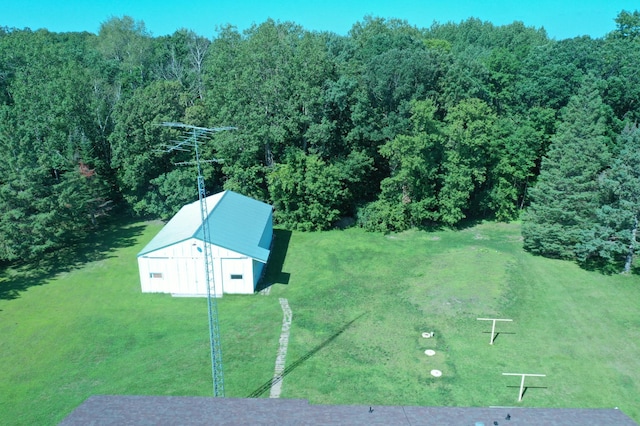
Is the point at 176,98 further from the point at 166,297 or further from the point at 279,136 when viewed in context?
the point at 166,297

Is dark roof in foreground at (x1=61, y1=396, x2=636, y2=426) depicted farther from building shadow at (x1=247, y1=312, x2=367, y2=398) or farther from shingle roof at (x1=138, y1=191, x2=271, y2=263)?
shingle roof at (x1=138, y1=191, x2=271, y2=263)

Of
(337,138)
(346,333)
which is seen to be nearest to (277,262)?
(346,333)

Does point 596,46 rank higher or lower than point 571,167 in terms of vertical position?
higher

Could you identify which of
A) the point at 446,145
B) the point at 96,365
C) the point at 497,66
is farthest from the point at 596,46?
the point at 96,365

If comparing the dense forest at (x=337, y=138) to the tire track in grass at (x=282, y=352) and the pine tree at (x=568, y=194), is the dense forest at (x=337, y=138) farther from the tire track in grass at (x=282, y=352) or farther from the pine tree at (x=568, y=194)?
the tire track in grass at (x=282, y=352)

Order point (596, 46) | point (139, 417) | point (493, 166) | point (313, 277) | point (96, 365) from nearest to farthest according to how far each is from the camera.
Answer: point (139, 417) → point (96, 365) → point (313, 277) → point (493, 166) → point (596, 46)

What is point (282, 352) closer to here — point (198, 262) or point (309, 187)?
point (198, 262)
